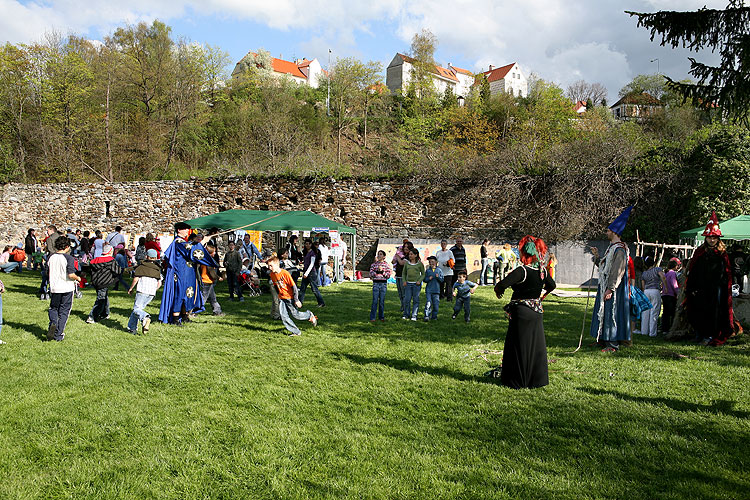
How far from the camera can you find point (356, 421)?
439 centimetres

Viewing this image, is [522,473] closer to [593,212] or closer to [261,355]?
[261,355]

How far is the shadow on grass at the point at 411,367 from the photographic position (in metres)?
5.68

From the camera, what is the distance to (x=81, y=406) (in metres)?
4.62

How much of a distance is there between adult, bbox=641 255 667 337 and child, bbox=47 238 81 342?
9.35 metres

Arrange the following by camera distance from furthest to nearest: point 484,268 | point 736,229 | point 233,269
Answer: point 484,268 < point 233,269 < point 736,229

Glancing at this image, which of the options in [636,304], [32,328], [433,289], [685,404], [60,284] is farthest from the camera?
[433,289]

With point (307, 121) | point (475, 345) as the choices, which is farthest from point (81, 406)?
point (307, 121)

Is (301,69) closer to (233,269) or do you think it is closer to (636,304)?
(233,269)

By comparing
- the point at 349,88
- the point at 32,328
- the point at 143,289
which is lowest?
the point at 32,328

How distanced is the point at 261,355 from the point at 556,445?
410 cm

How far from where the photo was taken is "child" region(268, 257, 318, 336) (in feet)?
25.8

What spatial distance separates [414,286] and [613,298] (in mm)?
3525

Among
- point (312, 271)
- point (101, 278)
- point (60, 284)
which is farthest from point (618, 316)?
point (101, 278)

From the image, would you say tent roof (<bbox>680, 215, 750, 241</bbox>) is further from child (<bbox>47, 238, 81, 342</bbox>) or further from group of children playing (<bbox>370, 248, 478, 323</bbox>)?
child (<bbox>47, 238, 81, 342</bbox>)
